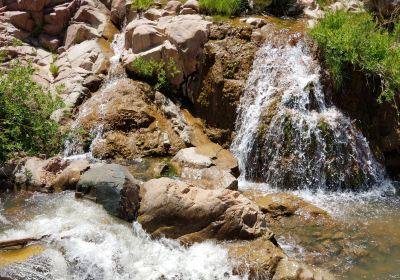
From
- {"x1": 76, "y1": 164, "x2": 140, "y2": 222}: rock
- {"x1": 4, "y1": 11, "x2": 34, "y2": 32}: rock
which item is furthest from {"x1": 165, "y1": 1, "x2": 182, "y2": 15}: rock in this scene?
{"x1": 76, "y1": 164, "x2": 140, "y2": 222}: rock

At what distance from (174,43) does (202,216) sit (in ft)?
20.1

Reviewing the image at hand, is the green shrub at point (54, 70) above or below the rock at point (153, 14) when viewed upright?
below

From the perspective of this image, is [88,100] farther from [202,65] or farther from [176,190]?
[176,190]

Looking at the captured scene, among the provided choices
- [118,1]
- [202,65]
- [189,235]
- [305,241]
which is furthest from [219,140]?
[118,1]

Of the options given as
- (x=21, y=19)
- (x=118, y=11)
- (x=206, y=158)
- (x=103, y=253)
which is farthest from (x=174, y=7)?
(x=103, y=253)

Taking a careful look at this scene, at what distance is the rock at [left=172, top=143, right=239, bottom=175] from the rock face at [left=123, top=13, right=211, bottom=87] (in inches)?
91.9

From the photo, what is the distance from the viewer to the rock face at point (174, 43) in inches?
456

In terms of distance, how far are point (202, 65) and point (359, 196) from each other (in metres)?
4.79

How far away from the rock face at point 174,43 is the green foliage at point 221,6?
0.51 metres

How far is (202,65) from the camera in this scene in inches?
456

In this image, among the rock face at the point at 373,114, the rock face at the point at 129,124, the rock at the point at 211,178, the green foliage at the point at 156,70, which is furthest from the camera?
the green foliage at the point at 156,70

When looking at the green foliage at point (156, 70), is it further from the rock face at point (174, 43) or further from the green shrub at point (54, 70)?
the green shrub at point (54, 70)

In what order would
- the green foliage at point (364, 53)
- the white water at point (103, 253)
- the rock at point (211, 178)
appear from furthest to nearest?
the green foliage at point (364, 53) → the rock at point (211, 178) → the white water at point (103, 253)

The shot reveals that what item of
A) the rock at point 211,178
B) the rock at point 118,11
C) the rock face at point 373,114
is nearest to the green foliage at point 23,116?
the rock at point 211,178
